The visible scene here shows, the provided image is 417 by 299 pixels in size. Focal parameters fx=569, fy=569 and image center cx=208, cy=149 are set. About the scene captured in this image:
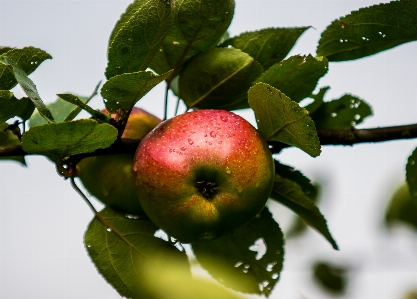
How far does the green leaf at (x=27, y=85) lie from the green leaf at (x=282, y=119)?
1.07 feet

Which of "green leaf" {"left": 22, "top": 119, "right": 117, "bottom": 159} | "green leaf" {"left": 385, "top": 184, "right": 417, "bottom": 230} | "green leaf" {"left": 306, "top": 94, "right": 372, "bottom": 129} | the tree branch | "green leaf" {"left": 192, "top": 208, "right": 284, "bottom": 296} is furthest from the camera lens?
"green leaf" {"left": 385, "top": 184, "right": 417, "bottom": 230}

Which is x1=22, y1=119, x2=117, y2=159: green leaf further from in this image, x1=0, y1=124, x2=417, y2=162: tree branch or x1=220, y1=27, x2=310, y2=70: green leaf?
x1=220, y1=27, x2=310, y2=70: green leaf

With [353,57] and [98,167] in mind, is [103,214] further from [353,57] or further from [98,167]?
[353,57]

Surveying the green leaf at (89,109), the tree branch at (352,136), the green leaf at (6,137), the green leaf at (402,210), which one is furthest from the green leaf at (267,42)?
the green leaf at (402,210)

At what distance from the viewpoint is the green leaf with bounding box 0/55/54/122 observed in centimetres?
85

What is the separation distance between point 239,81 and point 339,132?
0.75 feet

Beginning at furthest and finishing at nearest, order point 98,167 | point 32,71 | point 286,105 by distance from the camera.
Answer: point 98,167, point 32,71, point 286,105

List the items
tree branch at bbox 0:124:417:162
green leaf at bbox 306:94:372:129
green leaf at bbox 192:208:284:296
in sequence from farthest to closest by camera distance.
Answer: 1. green leaf at bbox 306:94:372:129
2. green leaf at bbox 192:208:284:296
3. tree branch at bbox 0:124:417:162

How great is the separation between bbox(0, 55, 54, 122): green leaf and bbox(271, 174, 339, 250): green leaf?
44 cm

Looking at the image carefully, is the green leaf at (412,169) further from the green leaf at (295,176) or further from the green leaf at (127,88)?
the green leaf at (127,88)

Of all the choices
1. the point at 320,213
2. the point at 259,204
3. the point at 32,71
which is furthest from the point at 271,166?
the point at 32,71

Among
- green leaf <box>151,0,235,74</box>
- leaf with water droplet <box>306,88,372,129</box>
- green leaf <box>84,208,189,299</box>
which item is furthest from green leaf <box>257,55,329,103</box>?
green leaf <box>84,208,189,299</box>

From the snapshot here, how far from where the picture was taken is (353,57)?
42.1 inches

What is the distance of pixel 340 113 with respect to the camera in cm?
128
